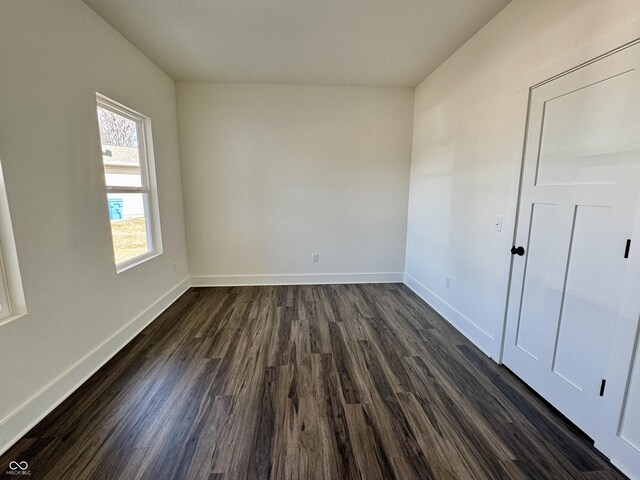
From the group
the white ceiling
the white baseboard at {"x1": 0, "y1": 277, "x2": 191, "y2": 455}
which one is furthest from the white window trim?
the white ceiling

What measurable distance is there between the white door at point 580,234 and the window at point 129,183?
10.8 ft

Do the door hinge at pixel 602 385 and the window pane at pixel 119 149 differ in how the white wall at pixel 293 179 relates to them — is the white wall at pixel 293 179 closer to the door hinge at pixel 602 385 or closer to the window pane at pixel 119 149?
the window pane at pixel 119 149

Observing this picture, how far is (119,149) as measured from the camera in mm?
2541

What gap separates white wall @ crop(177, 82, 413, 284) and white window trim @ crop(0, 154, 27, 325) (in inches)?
90.6

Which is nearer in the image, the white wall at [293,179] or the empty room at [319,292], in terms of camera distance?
the empty room at [319,292]

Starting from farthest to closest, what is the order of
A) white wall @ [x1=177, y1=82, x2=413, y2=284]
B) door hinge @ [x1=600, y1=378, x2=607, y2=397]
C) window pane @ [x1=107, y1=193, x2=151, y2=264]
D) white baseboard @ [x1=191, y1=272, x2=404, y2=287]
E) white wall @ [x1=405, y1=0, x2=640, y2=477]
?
white baseboard @ [x1=191, y1=272, x2=404, y2=287], white wall @ [x1=177, y1=82, x2=413, y2=284], window pane @ [x1=107, y1=193, x2=151, y2=264], white wall @ [x1=405, y1=0, x2=640, y2=477], door hinge @ [x1=600, y1=378, x2=607, y2=397]

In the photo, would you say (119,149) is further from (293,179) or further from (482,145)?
(482,145)

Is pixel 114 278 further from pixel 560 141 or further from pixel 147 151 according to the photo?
pixel 560 141

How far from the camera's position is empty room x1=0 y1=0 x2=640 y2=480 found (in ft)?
4.53

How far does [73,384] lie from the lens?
183 cm

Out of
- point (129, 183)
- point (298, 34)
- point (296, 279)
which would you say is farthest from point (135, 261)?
point (298, 34)

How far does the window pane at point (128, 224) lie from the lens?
2.44 meters
